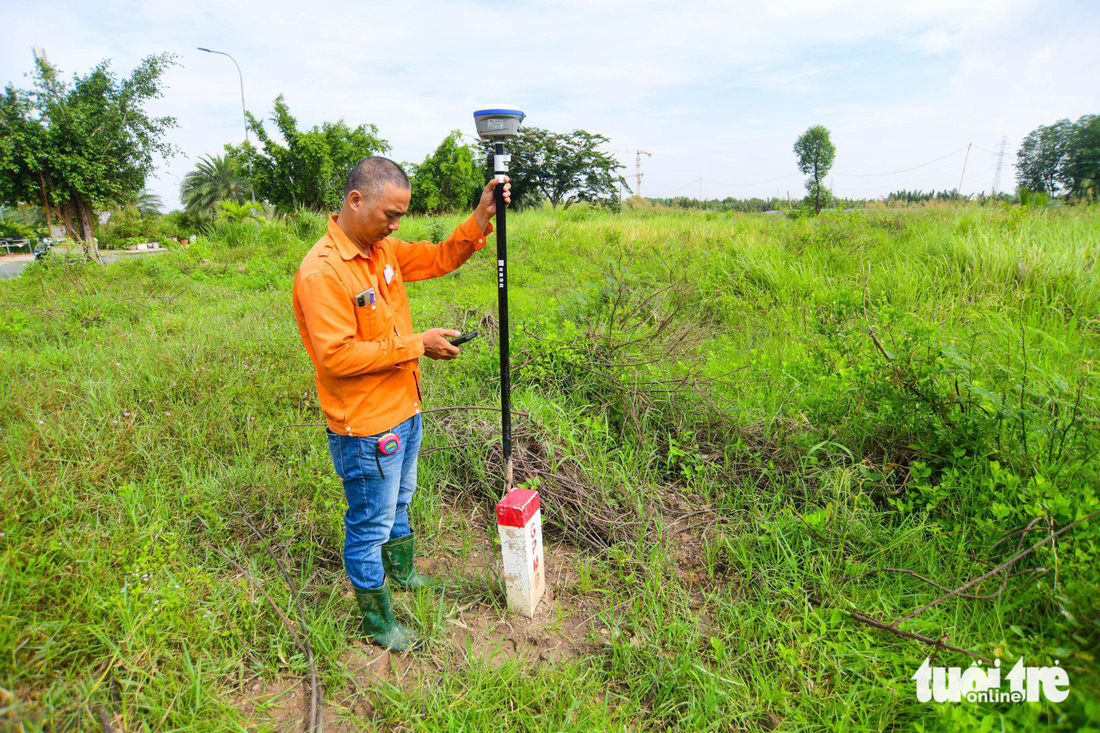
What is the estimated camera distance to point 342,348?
5.96ft

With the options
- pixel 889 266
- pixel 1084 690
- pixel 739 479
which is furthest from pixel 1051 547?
pixel 889 266

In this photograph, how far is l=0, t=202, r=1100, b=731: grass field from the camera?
1.92 m

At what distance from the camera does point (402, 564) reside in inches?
97.8

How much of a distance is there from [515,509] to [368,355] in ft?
2.85

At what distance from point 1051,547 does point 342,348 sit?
9.11 feet

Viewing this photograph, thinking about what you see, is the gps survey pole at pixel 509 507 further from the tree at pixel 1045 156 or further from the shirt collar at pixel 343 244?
the tree at pixel 1045 156

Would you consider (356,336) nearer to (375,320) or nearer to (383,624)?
(375,320)

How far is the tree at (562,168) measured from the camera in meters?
33.3

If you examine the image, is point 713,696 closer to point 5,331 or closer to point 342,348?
point 342,348

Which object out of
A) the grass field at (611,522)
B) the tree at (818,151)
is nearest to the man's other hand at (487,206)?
the grass field at (611,522)

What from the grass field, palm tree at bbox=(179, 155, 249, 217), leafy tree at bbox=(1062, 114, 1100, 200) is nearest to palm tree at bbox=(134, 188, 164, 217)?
palm tree at bbox=(179, 155, 249, 217)

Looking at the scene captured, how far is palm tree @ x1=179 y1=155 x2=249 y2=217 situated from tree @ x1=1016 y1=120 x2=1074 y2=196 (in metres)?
43.6

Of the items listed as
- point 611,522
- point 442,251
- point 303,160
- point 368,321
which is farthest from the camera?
point 303,160

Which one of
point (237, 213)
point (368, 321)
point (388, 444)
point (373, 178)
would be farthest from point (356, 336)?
point (237, 213)
